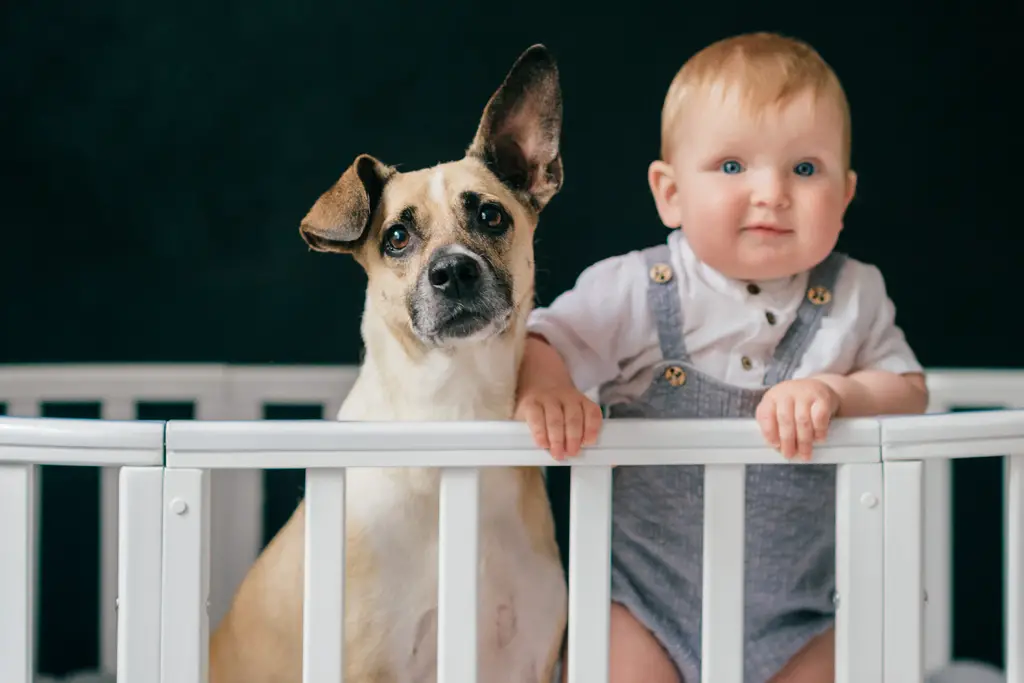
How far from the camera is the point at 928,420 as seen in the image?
1.02 m

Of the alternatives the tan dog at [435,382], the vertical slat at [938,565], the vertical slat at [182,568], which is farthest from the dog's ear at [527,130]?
the vertical slat at [938,565]

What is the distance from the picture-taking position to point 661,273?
4.41 ft

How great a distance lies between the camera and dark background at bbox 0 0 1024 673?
1.75 meters

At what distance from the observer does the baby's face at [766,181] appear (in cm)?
124

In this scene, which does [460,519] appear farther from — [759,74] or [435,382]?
[759,74]

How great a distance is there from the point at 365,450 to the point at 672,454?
0.25 meters

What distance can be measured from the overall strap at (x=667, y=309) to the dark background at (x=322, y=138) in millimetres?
446

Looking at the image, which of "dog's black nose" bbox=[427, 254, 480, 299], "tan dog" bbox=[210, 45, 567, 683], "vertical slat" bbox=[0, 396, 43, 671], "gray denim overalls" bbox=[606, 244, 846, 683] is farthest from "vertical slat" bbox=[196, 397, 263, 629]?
"dog's black nose" bbox=[427, 254, 480, 299]

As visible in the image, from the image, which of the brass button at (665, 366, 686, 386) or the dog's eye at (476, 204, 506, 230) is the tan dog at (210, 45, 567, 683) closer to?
the dog's eye at (476, 204, 506, 230)

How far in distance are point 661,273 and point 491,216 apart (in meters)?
0.28

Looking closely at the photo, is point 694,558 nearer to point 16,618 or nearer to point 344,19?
point 16,618

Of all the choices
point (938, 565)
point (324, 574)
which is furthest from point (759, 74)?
point (938, 565)

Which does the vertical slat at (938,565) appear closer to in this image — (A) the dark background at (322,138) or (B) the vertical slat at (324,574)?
(A) the dark background at (322,138)

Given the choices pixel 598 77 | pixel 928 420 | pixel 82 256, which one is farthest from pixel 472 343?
pixel 82 256
